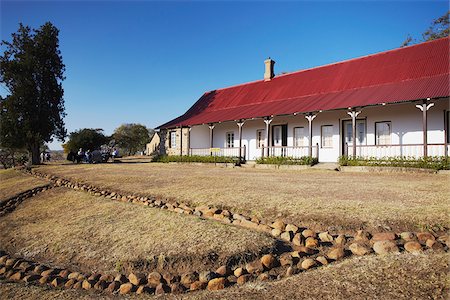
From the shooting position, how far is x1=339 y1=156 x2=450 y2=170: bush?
1196 centimetres

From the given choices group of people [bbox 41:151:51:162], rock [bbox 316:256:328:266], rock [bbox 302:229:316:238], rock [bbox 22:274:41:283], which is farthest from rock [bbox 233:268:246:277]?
group of people [bbox 41:151:51:162]

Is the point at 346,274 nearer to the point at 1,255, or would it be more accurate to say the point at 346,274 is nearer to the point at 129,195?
the point at 1,255

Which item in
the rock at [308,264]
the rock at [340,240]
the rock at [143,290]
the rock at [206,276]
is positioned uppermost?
the rock at [340,240]

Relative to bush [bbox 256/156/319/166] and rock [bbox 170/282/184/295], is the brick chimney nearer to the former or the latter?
bush [bbox 256/156/319/166]

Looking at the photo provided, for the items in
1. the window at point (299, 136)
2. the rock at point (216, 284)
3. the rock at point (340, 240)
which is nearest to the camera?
the rock at point (216, 284)

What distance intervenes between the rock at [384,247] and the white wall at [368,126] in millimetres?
12755

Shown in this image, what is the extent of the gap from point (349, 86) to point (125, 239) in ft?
55.9

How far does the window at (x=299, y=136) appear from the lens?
19359 millimetres

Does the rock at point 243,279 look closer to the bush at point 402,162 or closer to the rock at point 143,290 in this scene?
the rock at point 143,290

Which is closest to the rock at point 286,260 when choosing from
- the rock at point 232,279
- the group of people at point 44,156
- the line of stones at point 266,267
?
the line of stones at point 266,267

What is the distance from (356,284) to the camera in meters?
3.12

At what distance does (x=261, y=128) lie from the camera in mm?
21438

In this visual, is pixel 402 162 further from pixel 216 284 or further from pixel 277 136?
pixel 216 284

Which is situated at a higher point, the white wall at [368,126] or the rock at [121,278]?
the white wall at [368,126]
